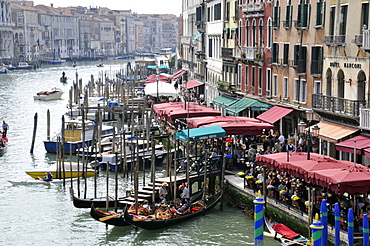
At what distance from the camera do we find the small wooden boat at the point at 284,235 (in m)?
14.8

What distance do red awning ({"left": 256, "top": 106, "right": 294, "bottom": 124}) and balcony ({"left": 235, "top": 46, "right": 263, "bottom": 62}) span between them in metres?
3.12

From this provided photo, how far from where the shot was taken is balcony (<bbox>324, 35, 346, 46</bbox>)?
19.7m

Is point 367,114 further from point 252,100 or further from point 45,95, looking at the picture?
point 45,95

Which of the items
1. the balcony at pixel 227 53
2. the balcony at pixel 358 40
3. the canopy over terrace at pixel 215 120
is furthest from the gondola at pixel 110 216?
the balcony at pixel 227 53

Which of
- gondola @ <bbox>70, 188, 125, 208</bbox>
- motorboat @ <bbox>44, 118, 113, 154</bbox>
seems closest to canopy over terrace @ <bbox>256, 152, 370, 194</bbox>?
gondola @ <bbox>70, 188, 125, 208</bbox>

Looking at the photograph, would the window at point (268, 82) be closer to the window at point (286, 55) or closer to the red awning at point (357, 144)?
the window at point (286, 55)

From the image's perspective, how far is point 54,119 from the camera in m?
42.9

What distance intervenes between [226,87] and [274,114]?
8.30m

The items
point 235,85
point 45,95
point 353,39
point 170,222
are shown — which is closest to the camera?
point 170,222

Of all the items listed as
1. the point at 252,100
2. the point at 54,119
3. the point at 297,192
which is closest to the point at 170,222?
the point at 297,192

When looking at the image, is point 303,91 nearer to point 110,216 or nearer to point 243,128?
point 243,128

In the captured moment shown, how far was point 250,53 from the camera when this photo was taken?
29.1 m

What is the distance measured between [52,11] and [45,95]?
95.1 m

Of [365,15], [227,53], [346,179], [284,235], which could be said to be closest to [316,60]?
[365,15]
